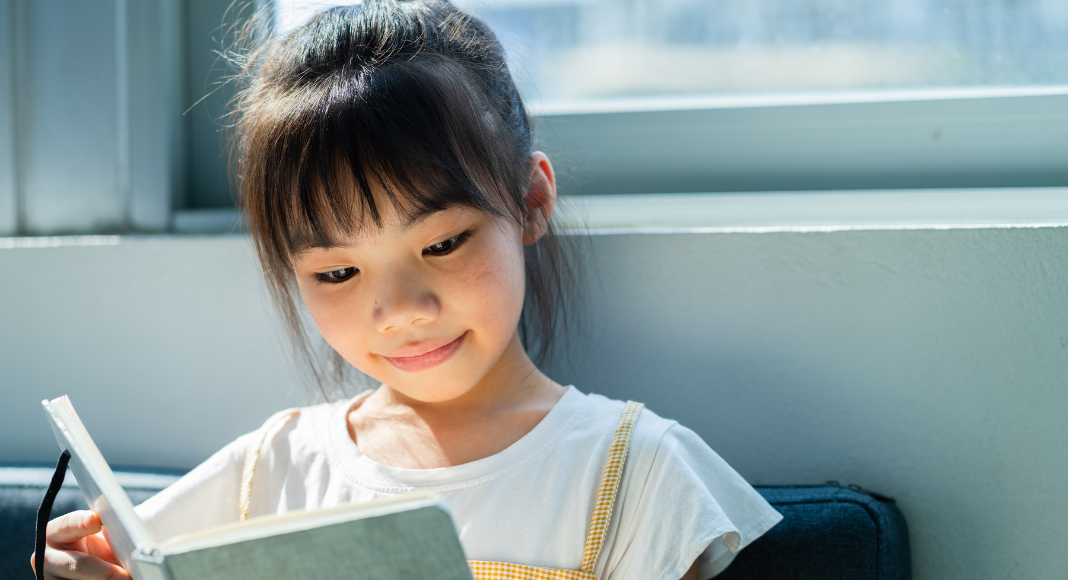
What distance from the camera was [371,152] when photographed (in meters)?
0.61

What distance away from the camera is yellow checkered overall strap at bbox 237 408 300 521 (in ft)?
2.42

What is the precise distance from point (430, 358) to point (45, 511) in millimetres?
318

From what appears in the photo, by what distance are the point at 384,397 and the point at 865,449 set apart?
0.51 m

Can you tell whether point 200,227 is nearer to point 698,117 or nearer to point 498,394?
point 498,394

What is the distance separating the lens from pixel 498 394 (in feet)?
2.46

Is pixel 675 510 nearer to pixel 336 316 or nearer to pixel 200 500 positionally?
pixel 336 316

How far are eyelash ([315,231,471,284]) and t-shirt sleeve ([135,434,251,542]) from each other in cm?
22

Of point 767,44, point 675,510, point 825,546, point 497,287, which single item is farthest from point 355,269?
point 767,44

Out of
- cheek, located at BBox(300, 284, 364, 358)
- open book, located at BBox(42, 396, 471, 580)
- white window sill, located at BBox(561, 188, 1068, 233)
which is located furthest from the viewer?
white window sill, located at BBox(561, 188, 1068, 233)

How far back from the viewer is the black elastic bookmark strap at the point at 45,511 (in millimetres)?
560

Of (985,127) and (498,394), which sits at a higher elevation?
(985,127)

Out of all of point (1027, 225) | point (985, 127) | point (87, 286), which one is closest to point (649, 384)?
point (1027, 225)

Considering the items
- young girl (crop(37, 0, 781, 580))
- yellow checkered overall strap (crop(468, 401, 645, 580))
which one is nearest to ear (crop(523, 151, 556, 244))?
young girl (crop(37, 0, 781, 580))

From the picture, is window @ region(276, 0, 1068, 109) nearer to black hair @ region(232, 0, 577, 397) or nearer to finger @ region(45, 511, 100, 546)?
black hair @ region(232, 0, 577, 397)
